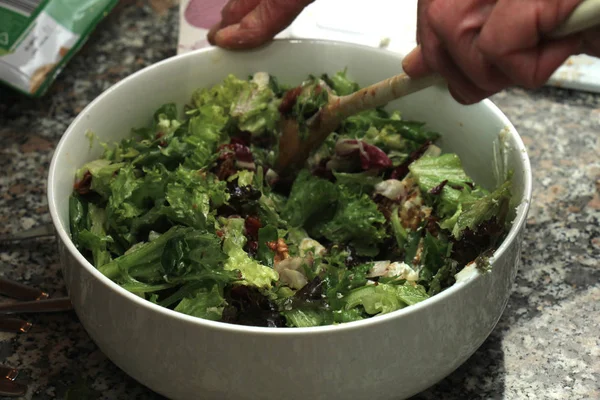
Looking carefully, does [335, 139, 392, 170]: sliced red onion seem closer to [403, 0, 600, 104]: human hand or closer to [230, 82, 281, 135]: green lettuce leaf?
[230, 82, 281, 135]: green lettuce leaf

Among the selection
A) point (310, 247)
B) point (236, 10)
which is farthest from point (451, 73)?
point (236, 10)

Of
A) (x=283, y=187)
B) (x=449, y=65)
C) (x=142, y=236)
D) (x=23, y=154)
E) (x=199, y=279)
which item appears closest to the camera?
(x=449, y=65)

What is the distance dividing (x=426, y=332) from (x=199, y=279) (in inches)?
11.5

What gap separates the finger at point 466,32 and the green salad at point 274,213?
248 mm

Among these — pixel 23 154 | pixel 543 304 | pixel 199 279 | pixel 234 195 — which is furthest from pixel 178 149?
pixel 543 304

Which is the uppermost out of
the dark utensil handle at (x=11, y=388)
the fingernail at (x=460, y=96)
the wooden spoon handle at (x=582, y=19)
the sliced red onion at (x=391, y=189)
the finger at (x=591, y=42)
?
the wooden spoon handle at (x=582, y=19)

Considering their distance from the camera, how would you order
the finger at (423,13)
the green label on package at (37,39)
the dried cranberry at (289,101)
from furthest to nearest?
1. the green label on package at (37,39)
2. the dried cranberry at (289,101)
3. the finger at (423,13)

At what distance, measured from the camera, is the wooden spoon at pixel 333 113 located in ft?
3.47

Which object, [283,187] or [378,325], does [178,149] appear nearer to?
[283,187]

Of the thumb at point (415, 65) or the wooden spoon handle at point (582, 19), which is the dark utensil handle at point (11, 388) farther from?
the wooden spoon handle at point (582, 19)

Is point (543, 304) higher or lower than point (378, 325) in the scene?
lower

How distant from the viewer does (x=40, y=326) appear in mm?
1165

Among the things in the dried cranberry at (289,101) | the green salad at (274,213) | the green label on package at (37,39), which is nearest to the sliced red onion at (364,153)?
the green salad at (274,213)

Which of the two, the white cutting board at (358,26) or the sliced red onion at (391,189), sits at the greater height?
the sliced red onion at (391,189)
